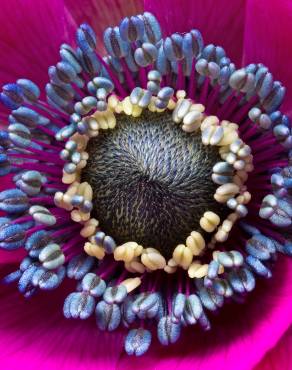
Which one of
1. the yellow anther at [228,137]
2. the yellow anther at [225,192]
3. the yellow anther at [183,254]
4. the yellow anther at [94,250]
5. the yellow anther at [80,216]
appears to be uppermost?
the yellow anther at [228,137]

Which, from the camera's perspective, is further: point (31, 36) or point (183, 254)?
point (31, 36)

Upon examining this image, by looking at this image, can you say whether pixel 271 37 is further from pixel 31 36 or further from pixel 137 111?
pixel 31 36

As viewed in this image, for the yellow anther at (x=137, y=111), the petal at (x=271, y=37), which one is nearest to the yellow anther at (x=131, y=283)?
the yellow anther at (x=137, y=111)

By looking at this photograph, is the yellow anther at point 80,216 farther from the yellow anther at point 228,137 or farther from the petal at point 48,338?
the yellow anther at point 228,137

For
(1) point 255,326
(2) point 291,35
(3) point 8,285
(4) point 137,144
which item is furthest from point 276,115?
(3) point 8,285

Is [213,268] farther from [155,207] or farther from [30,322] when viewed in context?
[30,322]

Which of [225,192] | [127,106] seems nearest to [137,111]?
[127,106]
